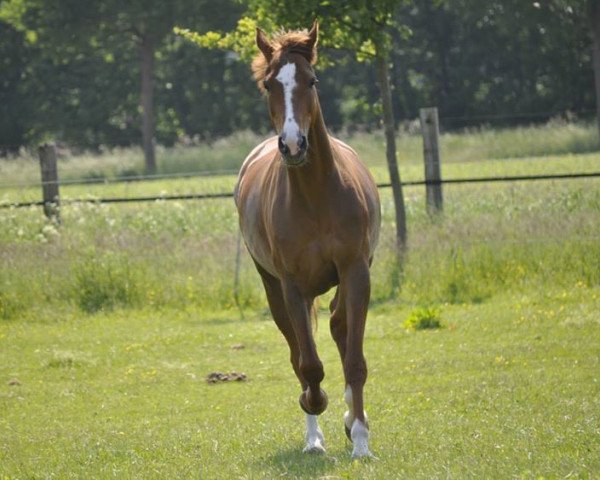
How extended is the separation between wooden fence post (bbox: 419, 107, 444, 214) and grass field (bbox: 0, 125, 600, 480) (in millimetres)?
224

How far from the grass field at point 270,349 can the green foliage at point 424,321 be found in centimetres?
11

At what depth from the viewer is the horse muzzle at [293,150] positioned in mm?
7352

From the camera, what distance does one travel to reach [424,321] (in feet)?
43.6

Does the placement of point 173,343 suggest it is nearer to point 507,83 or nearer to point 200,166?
point 200,166

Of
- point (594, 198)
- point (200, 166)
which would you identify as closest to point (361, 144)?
point (200, 166)

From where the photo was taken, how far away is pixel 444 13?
186 feet

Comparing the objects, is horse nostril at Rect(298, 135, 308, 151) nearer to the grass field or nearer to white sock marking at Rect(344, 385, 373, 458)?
white sock marking at Rect(344, 385, 373, 458)

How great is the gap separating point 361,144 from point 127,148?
22.2m

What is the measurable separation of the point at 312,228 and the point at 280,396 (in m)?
2.96

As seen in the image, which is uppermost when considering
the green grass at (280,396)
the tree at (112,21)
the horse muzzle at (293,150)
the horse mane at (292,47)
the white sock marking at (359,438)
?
the tree at (112,21)

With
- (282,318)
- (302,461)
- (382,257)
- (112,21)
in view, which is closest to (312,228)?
(302,461)

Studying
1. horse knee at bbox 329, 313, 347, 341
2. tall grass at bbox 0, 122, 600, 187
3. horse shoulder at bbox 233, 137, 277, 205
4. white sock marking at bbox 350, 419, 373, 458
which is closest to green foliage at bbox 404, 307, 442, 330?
horse shoulder at bbox 233, 137, 277, 205

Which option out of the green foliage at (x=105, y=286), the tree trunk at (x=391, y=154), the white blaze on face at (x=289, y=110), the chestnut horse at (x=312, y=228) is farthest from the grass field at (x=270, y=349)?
the white blaze on face at (x=289, y=110)

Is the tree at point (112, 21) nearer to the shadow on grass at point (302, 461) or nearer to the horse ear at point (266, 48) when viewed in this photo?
the horse ear at point (266, 48)
